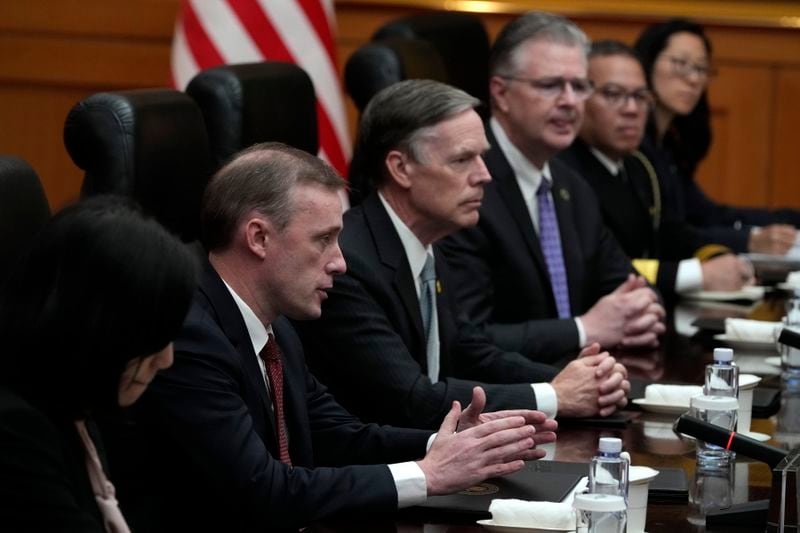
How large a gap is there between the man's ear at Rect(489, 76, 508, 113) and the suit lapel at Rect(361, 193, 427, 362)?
4.12 feet

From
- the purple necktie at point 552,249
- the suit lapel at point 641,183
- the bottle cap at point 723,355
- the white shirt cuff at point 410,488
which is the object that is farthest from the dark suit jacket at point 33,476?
the suit lapel at point 641,183

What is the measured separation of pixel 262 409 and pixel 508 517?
0.51 metres

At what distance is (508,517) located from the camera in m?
2.34

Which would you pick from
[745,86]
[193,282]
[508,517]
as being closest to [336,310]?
[508,517]

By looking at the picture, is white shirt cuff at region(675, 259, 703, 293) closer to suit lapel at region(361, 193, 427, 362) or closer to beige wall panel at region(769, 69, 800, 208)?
suit lapel at region(361, 193, 427, 362)

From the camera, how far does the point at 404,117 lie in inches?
137

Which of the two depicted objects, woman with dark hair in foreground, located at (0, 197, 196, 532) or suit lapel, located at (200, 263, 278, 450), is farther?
suit lapel, located at (200, 263, 278, 450)

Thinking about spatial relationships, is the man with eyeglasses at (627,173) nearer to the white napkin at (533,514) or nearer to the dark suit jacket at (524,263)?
the dark suit jacket at (524,263)

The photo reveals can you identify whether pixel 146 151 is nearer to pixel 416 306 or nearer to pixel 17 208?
pixel 17 208

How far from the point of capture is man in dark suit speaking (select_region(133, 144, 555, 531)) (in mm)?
2445

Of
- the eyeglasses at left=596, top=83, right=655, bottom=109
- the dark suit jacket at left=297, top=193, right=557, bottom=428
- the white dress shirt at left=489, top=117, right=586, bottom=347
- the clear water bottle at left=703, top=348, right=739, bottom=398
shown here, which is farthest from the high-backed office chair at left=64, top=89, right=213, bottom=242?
the eyeglasses at left=596, top=83, right=655, bottom=109

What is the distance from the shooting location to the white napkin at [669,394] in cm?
329

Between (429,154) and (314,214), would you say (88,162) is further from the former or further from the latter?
(429,154)

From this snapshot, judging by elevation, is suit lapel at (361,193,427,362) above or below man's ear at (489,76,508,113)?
below
